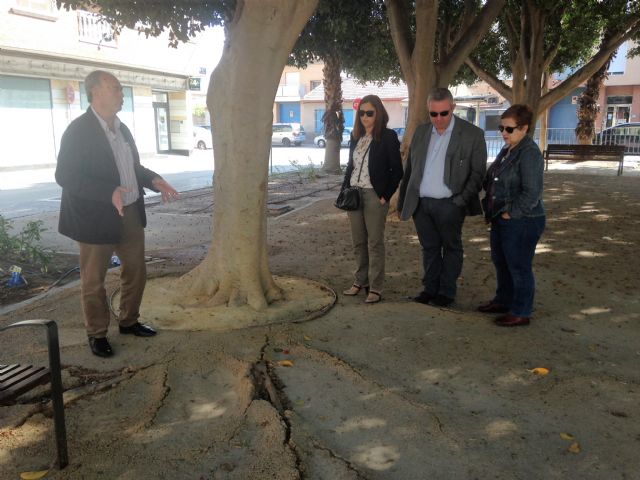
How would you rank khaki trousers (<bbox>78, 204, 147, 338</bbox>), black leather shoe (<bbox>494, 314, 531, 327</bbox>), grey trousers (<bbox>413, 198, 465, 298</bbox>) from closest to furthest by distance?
khaki trousers (<bbox>78, 204, 147, 338</bbox>)
black leather shoe (<bbox>494, 314, 531, 327</bbox>)
grey trousers (<bbox>413, 198, 465, 298</bbox>)

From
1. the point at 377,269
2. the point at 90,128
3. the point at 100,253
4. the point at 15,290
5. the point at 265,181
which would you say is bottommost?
the point at 15,290

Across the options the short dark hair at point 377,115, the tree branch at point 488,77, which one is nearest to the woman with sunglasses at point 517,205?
the short dark hair at point 377,115

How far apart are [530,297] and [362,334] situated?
1403 mm

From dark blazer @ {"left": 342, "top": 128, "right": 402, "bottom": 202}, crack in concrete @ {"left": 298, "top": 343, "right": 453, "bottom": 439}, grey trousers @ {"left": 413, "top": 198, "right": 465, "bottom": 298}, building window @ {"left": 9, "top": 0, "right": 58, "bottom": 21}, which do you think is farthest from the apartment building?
crack in concrete @ {"left": 298, "top": 343, "right": 453, "bottom": 439}

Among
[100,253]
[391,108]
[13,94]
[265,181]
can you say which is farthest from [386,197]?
[391,108]

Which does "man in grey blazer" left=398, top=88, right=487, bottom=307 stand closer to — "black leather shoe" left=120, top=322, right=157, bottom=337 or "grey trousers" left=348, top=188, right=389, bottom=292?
"grey trousers" left=348, top=188, right=389, bottom=292

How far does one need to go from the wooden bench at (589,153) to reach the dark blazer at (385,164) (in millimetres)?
14372

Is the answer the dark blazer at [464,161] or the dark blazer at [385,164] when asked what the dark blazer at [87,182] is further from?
the dark blazer at [464,161]

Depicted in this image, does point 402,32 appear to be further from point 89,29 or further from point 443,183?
point 89,29

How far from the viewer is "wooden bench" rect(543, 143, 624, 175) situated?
56.1 ft

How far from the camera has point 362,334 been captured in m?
4.50

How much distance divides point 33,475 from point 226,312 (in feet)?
7.53

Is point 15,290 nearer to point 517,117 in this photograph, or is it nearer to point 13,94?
point 517,117

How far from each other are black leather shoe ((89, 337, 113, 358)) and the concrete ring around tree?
567 mm
